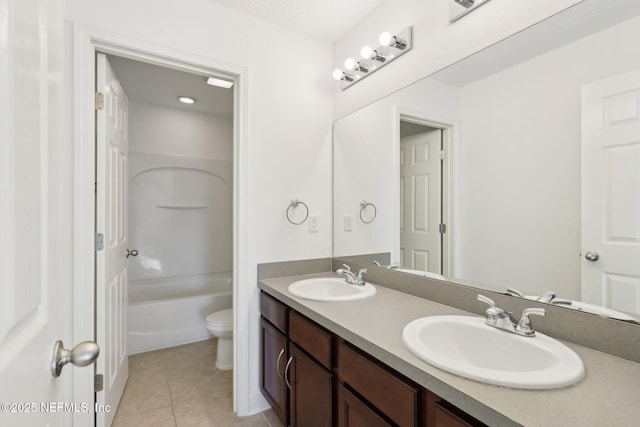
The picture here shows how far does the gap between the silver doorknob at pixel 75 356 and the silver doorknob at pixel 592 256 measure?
1414 millimetres

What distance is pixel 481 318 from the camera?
3.82 feet

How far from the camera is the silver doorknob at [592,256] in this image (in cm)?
101

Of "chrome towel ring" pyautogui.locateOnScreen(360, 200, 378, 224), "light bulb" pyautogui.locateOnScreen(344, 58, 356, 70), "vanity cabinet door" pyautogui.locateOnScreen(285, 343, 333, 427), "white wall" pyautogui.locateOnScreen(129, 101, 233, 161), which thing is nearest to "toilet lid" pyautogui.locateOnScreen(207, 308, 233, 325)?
"vanity cabinet door" pyautogui.locateOnScreen(285, 343, 333, 427)

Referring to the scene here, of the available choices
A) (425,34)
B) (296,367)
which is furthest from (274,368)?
(425,34)

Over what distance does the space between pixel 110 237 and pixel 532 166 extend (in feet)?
6.88

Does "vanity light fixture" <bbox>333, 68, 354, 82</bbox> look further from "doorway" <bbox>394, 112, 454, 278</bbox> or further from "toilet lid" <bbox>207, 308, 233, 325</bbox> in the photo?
"toilet lid" <bbox>207, 308, 233, 325</bbox>

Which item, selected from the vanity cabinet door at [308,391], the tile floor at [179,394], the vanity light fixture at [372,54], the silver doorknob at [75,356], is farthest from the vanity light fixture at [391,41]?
the tile floor at [179,394]

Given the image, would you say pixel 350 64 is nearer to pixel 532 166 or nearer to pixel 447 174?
pixel 447 174

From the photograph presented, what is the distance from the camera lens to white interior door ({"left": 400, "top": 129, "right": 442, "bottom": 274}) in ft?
5.02

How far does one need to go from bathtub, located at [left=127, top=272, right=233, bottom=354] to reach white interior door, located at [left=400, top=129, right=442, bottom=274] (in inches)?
83.4

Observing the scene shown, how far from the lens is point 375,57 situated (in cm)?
177

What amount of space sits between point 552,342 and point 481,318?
256 mm

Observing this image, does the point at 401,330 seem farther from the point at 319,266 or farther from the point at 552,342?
the point at 319,266

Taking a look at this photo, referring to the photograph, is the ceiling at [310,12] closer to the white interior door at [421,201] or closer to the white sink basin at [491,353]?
the white interior door at [421,201]
